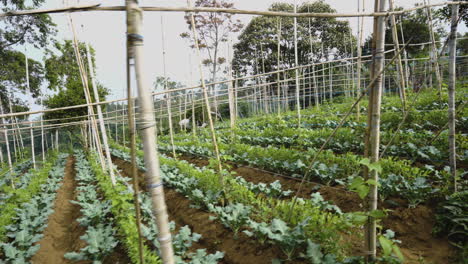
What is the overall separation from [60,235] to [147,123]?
4668 mm

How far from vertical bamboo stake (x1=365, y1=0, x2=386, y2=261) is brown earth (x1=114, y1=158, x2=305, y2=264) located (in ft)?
2.61

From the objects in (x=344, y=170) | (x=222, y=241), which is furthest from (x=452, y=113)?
(x=222, y=241)

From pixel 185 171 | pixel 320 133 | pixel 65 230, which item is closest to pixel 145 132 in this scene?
pixel 185 171

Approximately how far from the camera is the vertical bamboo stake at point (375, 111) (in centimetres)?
169

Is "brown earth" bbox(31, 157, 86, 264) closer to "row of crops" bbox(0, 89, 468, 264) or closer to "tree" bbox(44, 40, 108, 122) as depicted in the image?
"row of crops" bbox(0, 89, 468, 264)

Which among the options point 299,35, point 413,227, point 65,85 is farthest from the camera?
point 299,35

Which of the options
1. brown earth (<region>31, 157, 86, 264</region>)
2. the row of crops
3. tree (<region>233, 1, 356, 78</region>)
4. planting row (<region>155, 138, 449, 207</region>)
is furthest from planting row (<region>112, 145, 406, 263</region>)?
tree (<region>233, 1, 356, 78</region>)

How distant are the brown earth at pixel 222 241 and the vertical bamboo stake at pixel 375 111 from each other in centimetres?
80

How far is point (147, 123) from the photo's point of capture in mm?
1079

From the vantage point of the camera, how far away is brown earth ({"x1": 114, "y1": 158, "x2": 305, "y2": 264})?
257cm

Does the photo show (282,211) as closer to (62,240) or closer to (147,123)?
(147,123)

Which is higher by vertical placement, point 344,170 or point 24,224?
point 344,170

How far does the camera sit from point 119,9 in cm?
104

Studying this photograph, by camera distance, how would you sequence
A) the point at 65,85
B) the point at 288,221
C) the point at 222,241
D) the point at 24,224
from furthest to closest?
the point at 65,85, the point at 24,224, the point at 222,241, the point at 288,221
